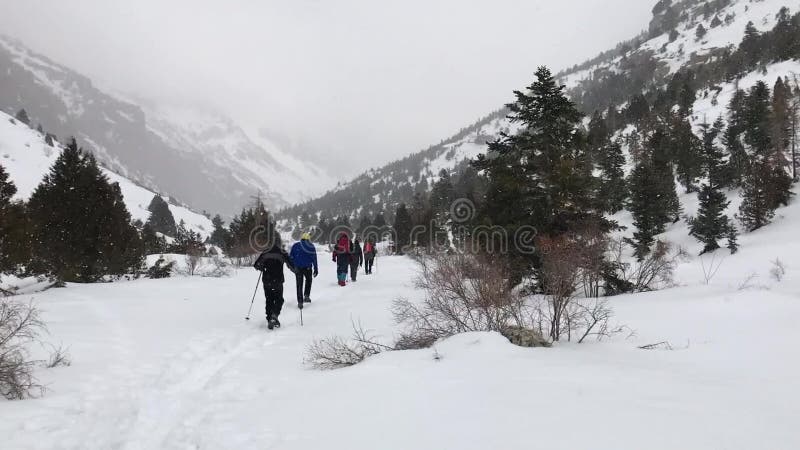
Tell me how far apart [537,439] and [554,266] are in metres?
5.40

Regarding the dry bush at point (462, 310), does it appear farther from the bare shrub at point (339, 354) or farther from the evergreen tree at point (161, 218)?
the evergreen tree at point (161, 218)

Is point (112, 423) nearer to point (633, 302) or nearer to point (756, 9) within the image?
point (633, 302)

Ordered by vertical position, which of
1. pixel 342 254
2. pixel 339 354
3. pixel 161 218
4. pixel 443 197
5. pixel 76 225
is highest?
pixel 443 197

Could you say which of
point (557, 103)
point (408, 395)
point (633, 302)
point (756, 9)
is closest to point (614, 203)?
point (557, 103)

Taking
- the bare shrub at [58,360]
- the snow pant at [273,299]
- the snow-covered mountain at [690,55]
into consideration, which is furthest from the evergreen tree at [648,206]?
the snow-covered mountain at [690,55]

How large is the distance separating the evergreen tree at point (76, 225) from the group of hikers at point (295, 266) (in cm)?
851

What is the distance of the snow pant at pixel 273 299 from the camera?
8.05m

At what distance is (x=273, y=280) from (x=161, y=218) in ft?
322

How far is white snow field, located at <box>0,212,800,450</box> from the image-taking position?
2.71m

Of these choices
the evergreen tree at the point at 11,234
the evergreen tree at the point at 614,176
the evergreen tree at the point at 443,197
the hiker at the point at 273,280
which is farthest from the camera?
the evergreen tree at the point at 443,197

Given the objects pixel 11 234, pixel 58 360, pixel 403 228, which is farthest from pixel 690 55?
pixel 58 360

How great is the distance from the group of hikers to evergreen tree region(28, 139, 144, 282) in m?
8.51

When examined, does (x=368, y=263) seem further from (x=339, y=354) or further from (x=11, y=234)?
(x=339, y=354)

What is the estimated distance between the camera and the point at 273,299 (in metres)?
8.09
